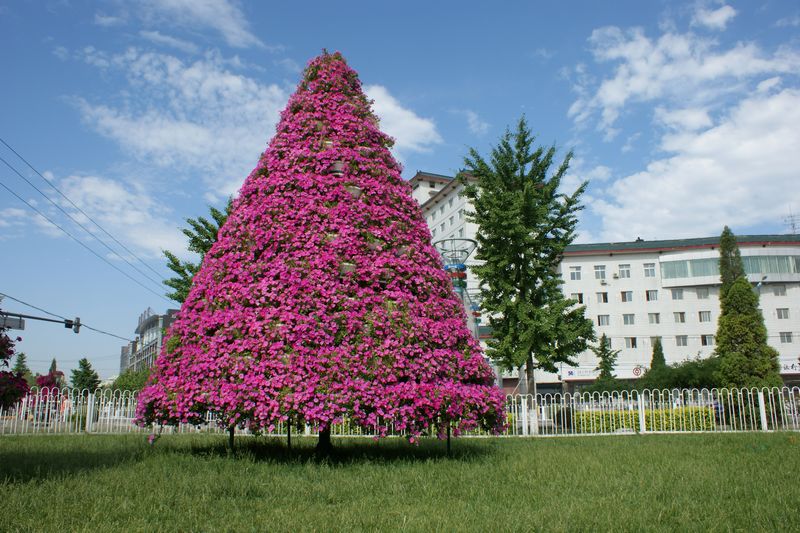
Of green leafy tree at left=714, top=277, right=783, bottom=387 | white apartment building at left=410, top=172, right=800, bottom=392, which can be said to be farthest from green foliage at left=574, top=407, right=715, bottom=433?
white apartment building at left=410, top=172, right=800, bottom=392

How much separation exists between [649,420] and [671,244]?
43.6 m

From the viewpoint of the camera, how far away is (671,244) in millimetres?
57688

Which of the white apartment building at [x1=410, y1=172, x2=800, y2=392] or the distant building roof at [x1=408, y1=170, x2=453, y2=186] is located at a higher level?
the distant building roof at [x1=408, y1=170, x2=453, y2=186]

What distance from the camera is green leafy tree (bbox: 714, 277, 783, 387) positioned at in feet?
76.9

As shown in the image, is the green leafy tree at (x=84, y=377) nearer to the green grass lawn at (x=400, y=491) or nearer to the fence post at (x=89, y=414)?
the fence post at (x=89, y=414)

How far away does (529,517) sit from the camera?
5.18m

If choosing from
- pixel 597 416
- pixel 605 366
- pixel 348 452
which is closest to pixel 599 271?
pixel 605 366

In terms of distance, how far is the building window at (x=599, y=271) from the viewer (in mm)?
58000

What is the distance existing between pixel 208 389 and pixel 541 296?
1471 cm

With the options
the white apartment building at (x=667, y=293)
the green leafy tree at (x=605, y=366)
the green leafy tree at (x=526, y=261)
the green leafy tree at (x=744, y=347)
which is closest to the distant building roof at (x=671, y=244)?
the white apartment building at (x=667, y=293)

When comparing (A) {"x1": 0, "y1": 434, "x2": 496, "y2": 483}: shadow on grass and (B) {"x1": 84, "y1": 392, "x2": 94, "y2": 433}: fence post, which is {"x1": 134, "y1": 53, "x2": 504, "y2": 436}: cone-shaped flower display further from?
(B) {"x1": 84, "y1": 392, "x2": 94, "y2": 433}: fence post

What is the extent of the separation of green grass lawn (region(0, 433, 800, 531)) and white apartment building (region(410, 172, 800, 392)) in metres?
47.8

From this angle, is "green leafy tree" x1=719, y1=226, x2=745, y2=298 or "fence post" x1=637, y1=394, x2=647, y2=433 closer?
"fence post" x1=637, y1=394, x2=647, y2=433

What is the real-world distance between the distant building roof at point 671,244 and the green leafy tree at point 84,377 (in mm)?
58284
